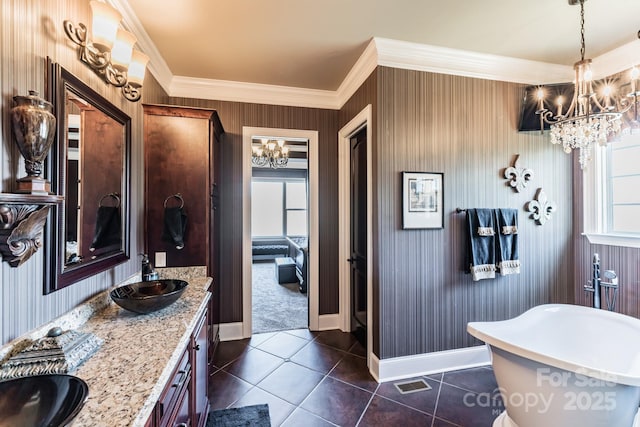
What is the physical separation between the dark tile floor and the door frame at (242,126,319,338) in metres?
0.47

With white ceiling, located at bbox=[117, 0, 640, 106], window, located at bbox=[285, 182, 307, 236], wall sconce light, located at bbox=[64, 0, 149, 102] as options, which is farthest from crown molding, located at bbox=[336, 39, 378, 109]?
window, located at bbox=[285, 182, 307, 236]

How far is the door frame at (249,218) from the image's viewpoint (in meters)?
3.31

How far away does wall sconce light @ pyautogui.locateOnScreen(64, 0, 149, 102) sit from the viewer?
4.89 feet

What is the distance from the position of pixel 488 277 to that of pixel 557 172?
1.41 meters

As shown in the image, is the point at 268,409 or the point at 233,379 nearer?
the point at 268,409

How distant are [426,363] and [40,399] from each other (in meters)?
2.59

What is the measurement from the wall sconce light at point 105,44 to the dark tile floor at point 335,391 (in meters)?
2.37

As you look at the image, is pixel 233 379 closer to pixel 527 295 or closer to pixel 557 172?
pixel 527 295

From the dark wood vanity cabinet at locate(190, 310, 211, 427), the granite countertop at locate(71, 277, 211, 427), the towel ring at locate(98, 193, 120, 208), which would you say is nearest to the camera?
the granite countertop at locate(71, 277, 211, 427)

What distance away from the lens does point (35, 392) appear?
0.92 metres

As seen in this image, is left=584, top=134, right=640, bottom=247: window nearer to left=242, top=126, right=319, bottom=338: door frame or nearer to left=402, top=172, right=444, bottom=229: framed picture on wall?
left=402, top=172, right=444, bottom=229: framed picture on wall

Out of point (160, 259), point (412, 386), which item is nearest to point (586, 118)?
point (412, 386)

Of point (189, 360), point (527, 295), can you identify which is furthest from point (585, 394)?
point (189, 360)

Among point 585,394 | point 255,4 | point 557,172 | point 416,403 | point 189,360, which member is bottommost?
point 416,403
